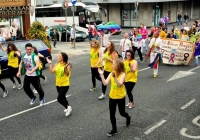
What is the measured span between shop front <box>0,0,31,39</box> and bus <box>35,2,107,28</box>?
31.0 ft

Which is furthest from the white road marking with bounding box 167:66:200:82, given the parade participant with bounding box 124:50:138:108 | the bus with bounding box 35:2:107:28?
the bus with bounding box 35:2:107:28

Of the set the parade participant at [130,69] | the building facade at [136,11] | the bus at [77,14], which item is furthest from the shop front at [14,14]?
the building facade at [136,11]

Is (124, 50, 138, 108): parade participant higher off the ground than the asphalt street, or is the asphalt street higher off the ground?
(124, 50, 138, 108): parade participant

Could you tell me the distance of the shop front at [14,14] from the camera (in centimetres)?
2056

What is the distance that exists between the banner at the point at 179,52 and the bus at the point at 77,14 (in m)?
16.7

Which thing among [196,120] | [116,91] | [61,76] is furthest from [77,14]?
[116,91]

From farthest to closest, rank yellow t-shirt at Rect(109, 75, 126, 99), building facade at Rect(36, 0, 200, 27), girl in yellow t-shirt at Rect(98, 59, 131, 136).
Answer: building facade at Rect(36, 0, 200, 27)
yellow t-shirt at Rect(109, 75, 126, 99)
girl in yellow t-shirt at Rect(98, 59, 131, 136)

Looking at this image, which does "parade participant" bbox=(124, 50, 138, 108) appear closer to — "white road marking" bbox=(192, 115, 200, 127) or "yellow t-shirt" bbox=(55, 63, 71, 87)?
"yellow t-shirt" bbox=(55, 63, 71, 87)

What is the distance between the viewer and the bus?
31.5 metres

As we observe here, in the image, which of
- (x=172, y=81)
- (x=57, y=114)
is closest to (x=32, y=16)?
(x=172, y=81)

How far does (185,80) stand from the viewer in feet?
38.1

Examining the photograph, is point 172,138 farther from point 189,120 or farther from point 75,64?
point 75,64

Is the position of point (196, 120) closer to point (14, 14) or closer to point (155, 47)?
point (155, 47)

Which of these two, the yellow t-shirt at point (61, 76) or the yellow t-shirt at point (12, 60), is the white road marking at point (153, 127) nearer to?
the yellow t-shirt at point (61, 76)
